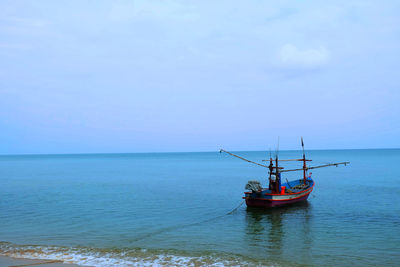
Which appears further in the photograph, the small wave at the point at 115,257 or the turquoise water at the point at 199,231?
→ the turquoise water at the point at 199,231

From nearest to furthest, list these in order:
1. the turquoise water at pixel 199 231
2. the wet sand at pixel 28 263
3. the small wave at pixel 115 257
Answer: the wet sand at pixel 28 263
the small wave at pixel 115 257
the turquoise water at pixel 199 231

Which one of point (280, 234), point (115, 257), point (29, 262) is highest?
point (29, 262)

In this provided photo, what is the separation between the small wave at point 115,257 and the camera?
55.0 feet

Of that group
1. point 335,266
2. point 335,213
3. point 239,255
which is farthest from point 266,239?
point 335,213

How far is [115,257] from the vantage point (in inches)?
698

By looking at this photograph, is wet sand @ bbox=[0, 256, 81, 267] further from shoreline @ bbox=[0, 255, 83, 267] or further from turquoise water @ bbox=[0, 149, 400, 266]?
turquoise water @ bbox=[0, 149, 400, 266]

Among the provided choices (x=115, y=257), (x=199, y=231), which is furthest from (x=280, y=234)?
(x=115, y=257)

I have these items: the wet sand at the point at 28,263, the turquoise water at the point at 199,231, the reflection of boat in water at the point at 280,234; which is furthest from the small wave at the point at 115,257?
the reflection of boat in water at the point at 280,234

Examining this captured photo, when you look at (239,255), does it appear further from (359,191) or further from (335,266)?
(359,191)

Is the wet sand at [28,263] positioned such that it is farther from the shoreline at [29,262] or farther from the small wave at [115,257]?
the small wave at [115,257]

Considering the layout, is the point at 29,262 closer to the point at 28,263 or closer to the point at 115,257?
the point at 28,263

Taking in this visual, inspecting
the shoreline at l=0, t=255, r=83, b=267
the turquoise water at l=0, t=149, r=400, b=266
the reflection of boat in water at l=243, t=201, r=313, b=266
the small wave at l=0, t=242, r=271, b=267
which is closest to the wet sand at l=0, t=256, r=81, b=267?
the shoreline at l=0, t=255, r=83, b=267

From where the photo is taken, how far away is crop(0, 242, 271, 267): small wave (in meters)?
16.8

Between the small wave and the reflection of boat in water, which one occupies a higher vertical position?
the small wave
